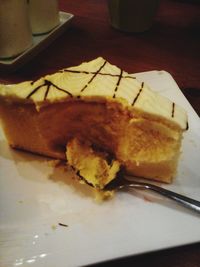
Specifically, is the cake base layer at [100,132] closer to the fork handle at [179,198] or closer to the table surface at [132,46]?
the fork handle at [179,198]

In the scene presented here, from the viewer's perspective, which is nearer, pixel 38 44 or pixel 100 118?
pixel 100 118

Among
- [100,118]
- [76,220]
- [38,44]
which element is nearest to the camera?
[76,220]

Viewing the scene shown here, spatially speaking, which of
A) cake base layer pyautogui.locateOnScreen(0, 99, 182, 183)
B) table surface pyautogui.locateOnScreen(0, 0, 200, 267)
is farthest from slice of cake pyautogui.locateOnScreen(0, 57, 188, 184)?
table surface pyautogui.locateOnScreen(0, 0, 200, 267)

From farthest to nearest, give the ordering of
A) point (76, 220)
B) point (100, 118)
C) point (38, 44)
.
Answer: point (38, 44) < point (100, 118) < point (76, 220)

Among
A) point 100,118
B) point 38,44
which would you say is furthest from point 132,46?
point 100,118

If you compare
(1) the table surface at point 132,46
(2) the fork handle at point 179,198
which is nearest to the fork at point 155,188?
(2) the fork handle at point 179,198

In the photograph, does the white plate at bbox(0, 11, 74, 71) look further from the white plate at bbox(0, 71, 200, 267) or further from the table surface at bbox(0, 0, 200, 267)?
the white plate at bbox(0, 71, 200, 267)

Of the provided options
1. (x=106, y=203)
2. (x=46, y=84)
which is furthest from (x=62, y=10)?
(x=106, y=203)

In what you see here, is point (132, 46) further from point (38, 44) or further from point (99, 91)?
point (99, 91)
